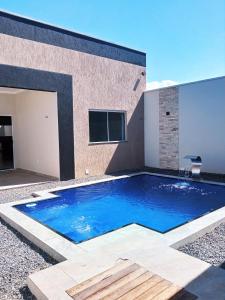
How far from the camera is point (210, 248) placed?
13.8 feet

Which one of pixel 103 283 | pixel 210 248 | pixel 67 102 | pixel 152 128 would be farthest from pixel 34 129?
pixel 103 283

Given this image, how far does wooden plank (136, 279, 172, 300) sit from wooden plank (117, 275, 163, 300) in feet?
0.10

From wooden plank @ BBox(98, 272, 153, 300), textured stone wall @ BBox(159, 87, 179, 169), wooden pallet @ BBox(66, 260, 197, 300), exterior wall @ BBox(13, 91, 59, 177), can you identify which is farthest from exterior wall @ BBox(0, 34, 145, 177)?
wooden plank @ BBox(98, 272, 153, 300)

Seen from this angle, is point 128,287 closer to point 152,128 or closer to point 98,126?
point 98,126

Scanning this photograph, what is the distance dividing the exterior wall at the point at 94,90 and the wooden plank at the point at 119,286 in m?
7.29

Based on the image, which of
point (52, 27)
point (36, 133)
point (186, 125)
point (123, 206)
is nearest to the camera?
point (123, 206)

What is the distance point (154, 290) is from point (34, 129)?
31.9ft

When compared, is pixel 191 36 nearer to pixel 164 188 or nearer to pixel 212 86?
pixel 212 86

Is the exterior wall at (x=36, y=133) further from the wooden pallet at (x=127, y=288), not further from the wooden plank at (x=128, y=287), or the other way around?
the wooden plank at (x=128, y=287)

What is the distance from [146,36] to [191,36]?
91.2 inches

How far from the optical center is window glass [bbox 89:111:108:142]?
35.7 ft

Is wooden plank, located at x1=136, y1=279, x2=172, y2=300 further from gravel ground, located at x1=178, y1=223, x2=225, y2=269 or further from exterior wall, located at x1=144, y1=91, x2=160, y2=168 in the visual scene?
exterior wall, located at x1=144, y1=91, x2=160, y2=168

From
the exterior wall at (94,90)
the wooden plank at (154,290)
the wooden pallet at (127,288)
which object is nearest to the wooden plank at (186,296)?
the wooden pallet at (127,288)

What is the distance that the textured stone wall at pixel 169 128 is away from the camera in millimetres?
11762
